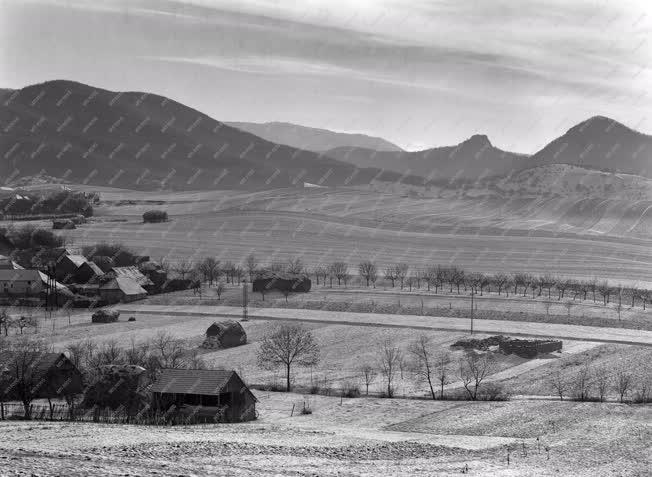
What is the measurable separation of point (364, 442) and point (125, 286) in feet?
167

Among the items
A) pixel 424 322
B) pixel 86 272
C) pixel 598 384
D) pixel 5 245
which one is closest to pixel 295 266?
pixel 86 272

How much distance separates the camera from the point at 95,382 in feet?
125

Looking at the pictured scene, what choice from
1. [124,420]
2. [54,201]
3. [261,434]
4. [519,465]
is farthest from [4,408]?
[54,201]

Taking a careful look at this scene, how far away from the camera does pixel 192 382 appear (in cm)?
3731

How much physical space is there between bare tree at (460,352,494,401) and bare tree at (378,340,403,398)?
3.55 m

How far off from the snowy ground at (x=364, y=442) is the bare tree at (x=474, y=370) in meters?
2.71

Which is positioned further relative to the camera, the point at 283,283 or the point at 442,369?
the point at 283,283

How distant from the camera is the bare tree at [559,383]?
40562 millimetres

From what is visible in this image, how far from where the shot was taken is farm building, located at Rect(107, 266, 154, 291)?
8000 cm

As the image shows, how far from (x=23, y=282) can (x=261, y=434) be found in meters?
53.0

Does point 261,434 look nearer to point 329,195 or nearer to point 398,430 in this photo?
point 398,430

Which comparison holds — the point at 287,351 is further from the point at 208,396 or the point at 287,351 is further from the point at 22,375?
the point at 22,375

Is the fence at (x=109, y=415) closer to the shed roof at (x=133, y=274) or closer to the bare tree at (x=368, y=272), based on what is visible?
the shed roof at (x=133, y=274)

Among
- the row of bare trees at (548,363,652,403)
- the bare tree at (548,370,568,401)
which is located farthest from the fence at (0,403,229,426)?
the row of bare trees at (548,363,652,403)
